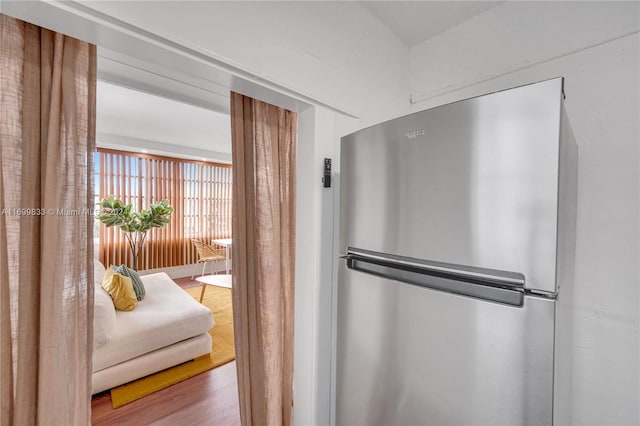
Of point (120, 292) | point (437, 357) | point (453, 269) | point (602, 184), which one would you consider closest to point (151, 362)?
point (120, 292)

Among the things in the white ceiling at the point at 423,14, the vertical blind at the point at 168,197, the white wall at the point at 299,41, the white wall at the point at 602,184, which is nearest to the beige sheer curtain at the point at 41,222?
the white wall at the point at 299,41

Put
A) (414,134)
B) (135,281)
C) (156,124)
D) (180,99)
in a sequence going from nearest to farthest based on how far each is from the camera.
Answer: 1. (414,134)
2. (180,99)
3. (135,281)
4. (156,124)

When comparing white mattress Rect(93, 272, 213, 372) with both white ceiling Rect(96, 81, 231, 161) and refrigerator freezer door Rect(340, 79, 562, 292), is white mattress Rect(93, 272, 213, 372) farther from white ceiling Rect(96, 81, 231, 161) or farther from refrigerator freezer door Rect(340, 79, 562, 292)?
refrigerator freezer door Rect(340, 79, 562, 292)

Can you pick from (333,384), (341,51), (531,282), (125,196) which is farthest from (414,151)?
(125,196)

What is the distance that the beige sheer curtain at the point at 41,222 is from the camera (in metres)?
0.79

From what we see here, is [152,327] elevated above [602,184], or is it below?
below

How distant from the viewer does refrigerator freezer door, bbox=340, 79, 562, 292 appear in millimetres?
582

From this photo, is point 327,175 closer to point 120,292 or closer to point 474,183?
point 474,183

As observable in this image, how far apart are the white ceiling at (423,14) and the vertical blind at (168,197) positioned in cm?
462

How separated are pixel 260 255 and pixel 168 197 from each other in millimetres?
4784

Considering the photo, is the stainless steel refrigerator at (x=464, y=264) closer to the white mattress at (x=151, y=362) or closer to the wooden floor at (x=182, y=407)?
the wooden floor at (x=182, y=407)

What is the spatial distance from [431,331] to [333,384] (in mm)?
743

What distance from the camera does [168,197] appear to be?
17.5ft

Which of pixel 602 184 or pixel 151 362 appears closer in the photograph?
pixel 602 184
